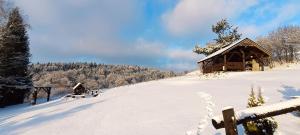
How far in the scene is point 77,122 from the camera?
11.8 meters

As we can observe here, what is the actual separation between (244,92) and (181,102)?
15.0ft

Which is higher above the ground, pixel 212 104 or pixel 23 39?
pixel 23 39

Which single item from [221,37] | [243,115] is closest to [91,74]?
[221,37]

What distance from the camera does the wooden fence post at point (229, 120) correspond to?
16.5 ft

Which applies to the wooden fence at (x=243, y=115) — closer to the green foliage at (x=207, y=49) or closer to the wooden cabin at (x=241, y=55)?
the wooden cabin at (x=241, y=55)

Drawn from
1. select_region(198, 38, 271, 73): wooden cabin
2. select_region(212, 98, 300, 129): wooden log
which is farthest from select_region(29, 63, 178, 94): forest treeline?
select_region(212, 98, 300, 129): wooden log

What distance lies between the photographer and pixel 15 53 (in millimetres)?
37281

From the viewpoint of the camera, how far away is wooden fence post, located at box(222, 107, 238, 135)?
5016 mm

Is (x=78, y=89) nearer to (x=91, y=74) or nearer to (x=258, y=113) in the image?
(x=258, y=113)

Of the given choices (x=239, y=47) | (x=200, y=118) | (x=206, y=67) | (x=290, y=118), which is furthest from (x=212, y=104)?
(x=206, y=67)

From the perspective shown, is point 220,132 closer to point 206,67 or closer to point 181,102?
point 181,102

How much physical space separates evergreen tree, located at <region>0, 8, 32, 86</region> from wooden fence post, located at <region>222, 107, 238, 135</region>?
32.8 meters

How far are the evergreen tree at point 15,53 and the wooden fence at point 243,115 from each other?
108ft

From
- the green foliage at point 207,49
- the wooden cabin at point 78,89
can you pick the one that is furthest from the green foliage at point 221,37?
the wooden cabin at point 78,89
